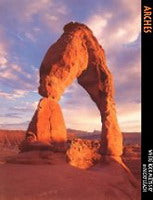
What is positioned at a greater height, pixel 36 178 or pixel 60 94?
pixel 60 94

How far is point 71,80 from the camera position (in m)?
13.1

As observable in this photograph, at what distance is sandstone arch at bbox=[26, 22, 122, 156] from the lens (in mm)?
11609

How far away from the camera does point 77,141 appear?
13398 millimetres

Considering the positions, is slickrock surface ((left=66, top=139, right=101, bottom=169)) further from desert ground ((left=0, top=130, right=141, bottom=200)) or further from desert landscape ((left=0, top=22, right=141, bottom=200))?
desert ground ((left=0, top=130, right=141, bottom=200))

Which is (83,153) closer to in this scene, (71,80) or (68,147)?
(68,147)

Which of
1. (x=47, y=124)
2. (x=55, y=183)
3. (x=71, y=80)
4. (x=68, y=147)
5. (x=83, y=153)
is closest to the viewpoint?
(x=55, y=183)

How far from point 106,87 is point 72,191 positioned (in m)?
6.57

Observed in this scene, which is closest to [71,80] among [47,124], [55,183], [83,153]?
[47,124]

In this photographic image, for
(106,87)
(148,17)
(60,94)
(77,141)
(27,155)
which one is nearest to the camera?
(148,17)

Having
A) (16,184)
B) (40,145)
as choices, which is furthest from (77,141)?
(16,184)

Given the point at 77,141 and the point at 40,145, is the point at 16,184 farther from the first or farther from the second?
the point at 77,141

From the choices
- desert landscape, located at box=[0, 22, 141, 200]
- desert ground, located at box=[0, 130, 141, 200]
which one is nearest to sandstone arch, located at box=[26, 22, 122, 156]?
desert landscape, located at box=[0, 22, 141, 200]

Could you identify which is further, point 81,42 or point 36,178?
point 81,42

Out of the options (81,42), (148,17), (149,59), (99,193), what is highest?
(81,42)
